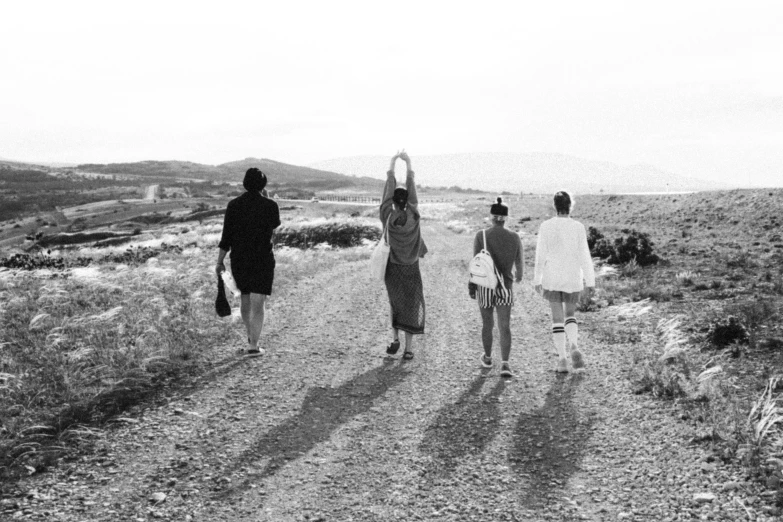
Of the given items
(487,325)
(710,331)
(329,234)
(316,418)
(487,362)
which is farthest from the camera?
(329,234)

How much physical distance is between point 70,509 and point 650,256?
17766 mm

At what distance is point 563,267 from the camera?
7691mm

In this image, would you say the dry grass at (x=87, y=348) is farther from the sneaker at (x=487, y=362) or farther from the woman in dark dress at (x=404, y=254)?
the sneaker at (x=487, y=362)

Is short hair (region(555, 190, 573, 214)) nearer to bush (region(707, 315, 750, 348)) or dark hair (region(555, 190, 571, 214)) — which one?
dark hair (region(555, 190, 571, 214))

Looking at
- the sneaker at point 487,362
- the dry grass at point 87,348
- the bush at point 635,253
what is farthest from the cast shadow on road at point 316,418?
the bush at point 635,253

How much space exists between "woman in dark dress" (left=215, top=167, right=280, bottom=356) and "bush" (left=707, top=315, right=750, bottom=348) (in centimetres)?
655

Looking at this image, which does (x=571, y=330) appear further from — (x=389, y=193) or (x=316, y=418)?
(x=316, y=418)

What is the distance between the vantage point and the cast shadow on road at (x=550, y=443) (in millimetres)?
4883

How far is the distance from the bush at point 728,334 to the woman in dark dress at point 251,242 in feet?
21.5

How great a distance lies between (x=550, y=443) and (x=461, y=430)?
85 centimetres

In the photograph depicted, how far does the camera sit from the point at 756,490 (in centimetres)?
453

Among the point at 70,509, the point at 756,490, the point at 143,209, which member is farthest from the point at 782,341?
the point at 143,209

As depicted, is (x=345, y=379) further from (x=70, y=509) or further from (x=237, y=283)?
(x=70, y=509)

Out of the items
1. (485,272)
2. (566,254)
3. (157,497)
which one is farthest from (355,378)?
(157,497)
